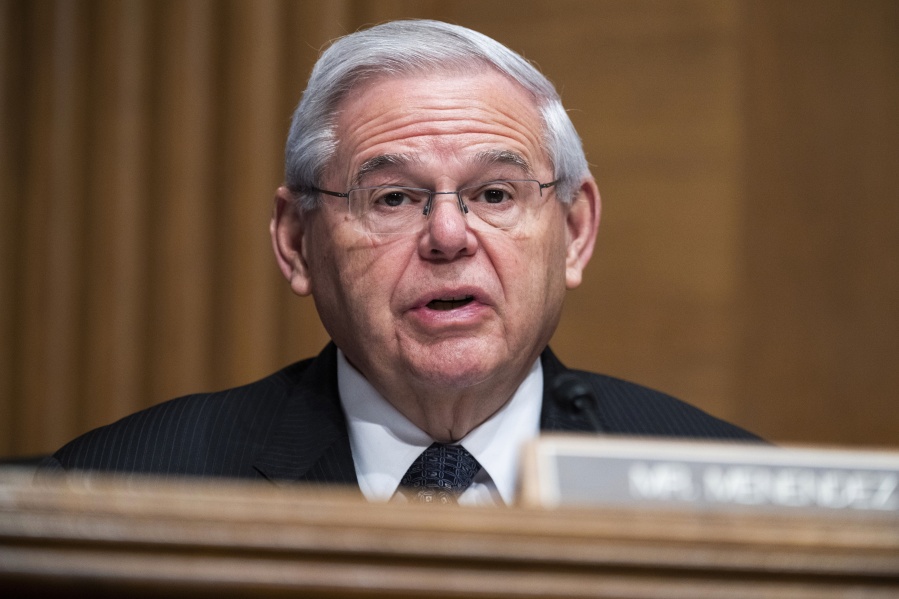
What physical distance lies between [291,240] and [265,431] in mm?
394

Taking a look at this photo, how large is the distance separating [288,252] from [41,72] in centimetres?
175

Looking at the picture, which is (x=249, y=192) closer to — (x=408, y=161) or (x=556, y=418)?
(x=408, y=161)

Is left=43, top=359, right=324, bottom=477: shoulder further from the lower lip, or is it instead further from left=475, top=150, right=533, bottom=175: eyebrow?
left=475, top=150, right=533, bottom=175: eyebrow

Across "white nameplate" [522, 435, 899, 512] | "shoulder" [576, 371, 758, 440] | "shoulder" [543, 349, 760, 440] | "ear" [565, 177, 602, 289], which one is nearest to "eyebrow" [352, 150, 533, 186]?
"ear" [565, 177, 602, 289]

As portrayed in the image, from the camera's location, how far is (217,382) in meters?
3.06

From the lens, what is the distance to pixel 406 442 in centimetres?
176

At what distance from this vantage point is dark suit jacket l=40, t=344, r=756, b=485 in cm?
174

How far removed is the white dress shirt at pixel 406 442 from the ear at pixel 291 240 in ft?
0.71

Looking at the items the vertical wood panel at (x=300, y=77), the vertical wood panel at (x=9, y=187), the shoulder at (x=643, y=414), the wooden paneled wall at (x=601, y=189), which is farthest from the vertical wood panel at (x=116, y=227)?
the shoulder at (x=643, y=414)

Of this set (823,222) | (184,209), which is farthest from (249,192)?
(823,222)

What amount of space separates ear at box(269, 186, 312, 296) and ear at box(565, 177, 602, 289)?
53 cm

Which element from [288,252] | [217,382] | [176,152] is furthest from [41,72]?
[288,252]

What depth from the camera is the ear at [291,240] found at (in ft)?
6.32

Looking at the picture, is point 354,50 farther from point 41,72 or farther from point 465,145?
point 41,72
